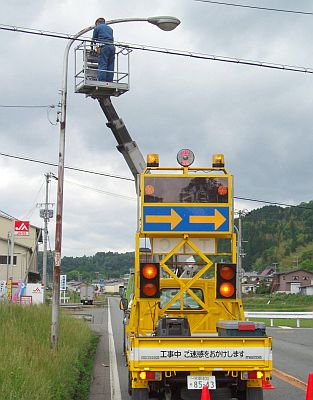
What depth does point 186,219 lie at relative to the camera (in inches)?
441

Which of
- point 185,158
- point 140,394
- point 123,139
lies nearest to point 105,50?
point 123,139

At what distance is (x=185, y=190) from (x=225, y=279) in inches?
64.8

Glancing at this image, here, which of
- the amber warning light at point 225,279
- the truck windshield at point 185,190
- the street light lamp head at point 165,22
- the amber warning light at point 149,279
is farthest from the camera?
the street light lamp head at point 165,22

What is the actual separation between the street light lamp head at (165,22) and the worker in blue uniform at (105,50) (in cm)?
286

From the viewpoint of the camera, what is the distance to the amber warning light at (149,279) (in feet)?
34.8

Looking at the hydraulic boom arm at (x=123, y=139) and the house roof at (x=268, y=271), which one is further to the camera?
the house roof at (x=268, y=271)

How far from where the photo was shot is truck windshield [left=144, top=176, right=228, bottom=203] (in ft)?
36.9

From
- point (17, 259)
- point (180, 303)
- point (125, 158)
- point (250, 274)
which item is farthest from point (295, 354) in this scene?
point (250, 274)

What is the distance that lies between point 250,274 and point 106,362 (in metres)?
156

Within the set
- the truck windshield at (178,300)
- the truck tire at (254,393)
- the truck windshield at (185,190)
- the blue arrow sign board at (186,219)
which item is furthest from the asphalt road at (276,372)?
the truck windshield at (185,190)

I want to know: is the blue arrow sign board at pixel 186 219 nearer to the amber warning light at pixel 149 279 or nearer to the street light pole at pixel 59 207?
the amber warning light at pixel 149 279

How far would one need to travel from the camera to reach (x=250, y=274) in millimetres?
170875

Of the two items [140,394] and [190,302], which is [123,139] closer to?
[190,302]

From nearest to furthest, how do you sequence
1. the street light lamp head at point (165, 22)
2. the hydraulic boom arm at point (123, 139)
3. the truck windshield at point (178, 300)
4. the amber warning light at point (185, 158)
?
the amber warning light at point (185, 158), the truck windshield at point (178, 300), the street light lamp head at point (165, 22), the hydraulic boom arm at point (123, 139)
